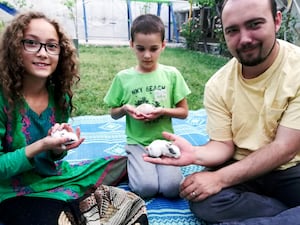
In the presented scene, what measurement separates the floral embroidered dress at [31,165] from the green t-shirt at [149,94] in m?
0.43

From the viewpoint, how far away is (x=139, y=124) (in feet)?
6.14

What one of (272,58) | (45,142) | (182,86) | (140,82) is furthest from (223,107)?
(45,142)

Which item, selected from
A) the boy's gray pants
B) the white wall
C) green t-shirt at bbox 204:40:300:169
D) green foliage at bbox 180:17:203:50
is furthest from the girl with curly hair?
the white wall

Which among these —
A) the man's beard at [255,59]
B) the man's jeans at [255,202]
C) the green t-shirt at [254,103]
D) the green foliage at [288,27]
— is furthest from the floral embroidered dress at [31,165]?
the green foliage at [288,27]

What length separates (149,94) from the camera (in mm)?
1872

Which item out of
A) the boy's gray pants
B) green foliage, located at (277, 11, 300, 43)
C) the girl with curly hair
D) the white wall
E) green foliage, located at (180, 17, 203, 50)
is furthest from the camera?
the white wall

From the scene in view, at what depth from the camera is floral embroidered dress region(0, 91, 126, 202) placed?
1.29m

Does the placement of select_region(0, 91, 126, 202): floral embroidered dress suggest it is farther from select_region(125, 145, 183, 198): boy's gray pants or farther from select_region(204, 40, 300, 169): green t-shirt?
select_region(204, 40, 300, 169): green t-shirt

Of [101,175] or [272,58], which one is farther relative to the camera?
[101,175]

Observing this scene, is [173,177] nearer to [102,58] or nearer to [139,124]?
[139,124]

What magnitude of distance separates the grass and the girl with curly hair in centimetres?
63

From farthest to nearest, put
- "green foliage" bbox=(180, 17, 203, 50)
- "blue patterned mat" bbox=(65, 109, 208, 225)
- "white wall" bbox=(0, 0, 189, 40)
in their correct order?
1. "white wall" bbox=(0, 0, 189, 40)
2. "green foliage" bbox=(180, 17, 203, 50)
3. "blue patterned mat" bbox=(65, 109, 208, 225)

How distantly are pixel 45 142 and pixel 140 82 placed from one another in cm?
77

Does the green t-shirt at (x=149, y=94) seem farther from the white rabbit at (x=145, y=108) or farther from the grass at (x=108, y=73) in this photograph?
the grass at (x=108, y=73)
